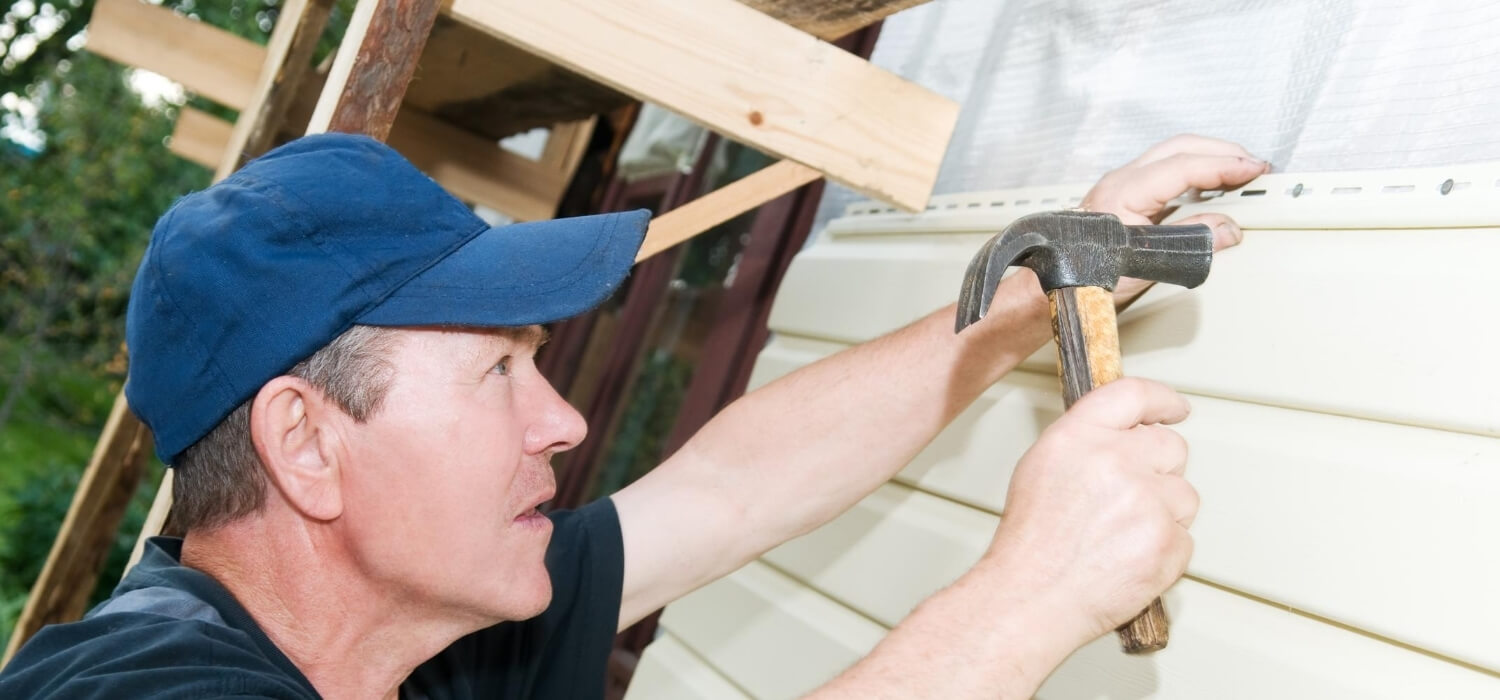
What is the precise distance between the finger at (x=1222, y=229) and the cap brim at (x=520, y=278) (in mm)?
747

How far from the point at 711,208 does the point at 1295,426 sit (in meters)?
1.19

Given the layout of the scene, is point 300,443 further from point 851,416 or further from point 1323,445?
point 1323,445

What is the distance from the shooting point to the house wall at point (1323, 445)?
1.24 metres

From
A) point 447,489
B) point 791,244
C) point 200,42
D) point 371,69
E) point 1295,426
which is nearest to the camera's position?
point 1295,426

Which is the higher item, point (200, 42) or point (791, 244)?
point (791, 244)

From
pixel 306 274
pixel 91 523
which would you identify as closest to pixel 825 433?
pixel 306 274

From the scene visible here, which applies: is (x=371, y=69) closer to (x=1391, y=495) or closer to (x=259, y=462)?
(x=259, y=462)

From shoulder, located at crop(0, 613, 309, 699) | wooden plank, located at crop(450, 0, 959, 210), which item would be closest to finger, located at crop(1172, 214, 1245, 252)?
wooden plank, located at crop(450, 0, 959, 210)

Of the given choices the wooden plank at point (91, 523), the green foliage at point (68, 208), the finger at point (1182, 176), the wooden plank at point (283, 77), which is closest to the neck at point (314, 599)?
the finger at point (1182, 176)

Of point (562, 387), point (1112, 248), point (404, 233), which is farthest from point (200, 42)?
point (1112, 248)

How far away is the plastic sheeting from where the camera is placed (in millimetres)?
1426

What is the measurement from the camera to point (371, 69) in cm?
189

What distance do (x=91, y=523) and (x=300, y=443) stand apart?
2.26 metres

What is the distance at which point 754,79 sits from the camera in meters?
2.05
